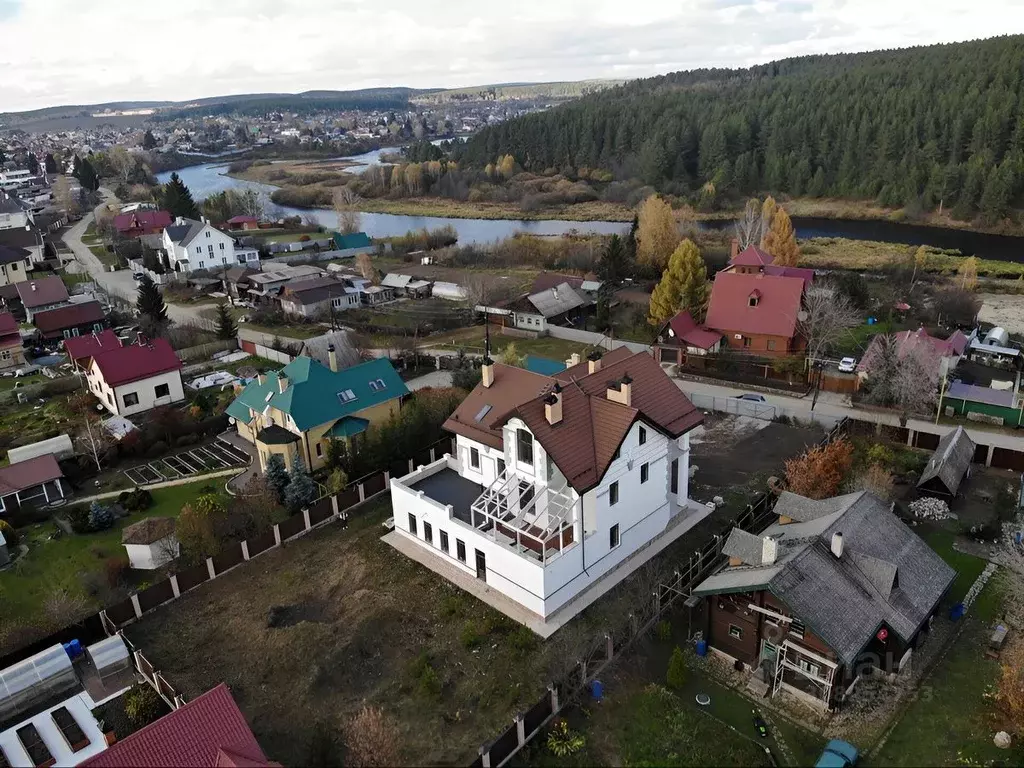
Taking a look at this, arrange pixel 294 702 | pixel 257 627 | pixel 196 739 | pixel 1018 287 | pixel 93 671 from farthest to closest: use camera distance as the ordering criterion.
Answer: pixel 1018 287, pixel 257 627, pixel 93 671, pixel 294 702, pixel 196 739

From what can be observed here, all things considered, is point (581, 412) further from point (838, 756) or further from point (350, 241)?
point (350, 241)

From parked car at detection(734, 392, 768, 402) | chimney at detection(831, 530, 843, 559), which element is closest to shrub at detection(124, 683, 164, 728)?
chimney at detection(831, 530, 843, 559)

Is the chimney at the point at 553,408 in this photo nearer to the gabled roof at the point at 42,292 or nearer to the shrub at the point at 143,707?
the shrub at the point at 143,707

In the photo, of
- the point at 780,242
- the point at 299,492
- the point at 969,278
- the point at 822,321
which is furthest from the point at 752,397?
the point at 969,278

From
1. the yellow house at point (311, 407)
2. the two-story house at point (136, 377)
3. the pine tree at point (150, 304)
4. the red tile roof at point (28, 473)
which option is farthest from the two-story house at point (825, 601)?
the pine tree at point (150, 304)

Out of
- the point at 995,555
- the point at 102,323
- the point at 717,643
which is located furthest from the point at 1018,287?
the point at 102,323

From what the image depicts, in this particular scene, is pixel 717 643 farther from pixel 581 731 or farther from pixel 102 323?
pixel 102 323
